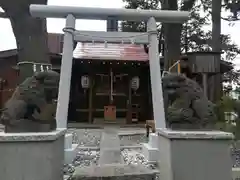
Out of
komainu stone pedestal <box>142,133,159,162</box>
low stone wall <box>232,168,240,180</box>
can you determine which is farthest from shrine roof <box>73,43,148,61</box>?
Result: low stone wall <box>232,168,240,180</box>

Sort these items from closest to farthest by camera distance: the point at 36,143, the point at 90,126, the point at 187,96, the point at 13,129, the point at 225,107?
the point at 36,143 → the point at 13,129 → the point at 187,96 → the point at 225,107 → the point at 90,126

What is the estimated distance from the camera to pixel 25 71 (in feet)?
20.4

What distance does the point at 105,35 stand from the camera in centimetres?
595

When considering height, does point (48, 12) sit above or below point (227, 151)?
above

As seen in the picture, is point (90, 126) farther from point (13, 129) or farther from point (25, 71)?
point (13, 129)

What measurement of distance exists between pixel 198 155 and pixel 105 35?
356 centimetres

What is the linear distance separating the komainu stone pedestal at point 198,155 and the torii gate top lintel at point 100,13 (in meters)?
3.40

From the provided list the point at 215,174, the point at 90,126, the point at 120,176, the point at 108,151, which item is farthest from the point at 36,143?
the point at 90,126

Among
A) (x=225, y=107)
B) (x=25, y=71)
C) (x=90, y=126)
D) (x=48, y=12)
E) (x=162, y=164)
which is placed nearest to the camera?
(x=162, y=164)

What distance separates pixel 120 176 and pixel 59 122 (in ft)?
7.88

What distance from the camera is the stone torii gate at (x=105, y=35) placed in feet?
17.9

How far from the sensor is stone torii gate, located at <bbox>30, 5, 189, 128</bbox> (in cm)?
545

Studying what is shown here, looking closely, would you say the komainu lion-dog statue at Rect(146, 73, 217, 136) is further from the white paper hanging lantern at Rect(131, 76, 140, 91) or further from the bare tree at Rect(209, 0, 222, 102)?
the white paper hanging lantern at Rect(131, 76, 140, 91)

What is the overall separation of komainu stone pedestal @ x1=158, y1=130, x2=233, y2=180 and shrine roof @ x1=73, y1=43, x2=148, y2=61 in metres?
7.90
